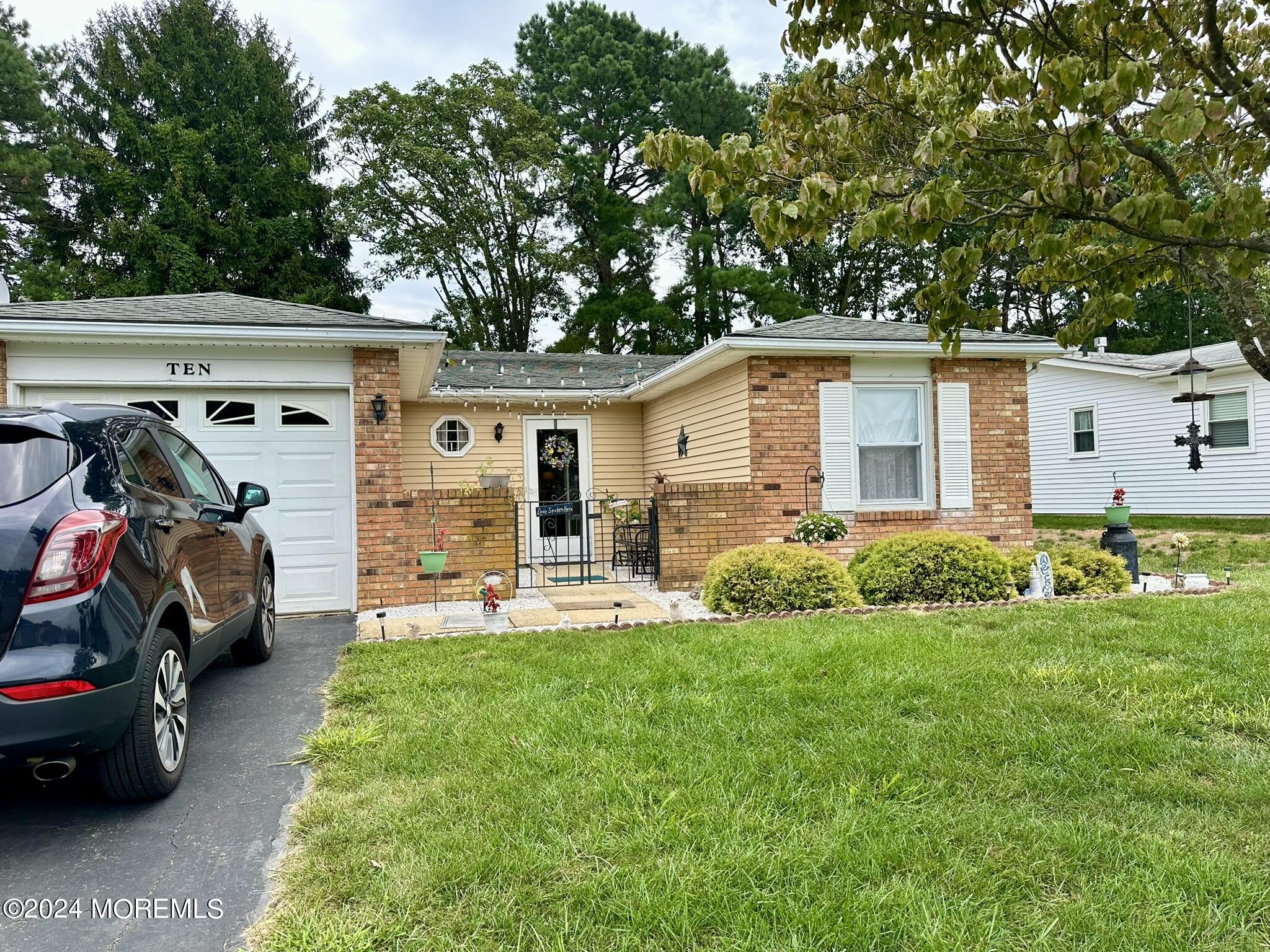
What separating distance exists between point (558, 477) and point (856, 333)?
17.1ft

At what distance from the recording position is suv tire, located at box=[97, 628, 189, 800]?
2.94m

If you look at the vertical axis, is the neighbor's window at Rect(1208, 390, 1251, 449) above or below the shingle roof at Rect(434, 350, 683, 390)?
below

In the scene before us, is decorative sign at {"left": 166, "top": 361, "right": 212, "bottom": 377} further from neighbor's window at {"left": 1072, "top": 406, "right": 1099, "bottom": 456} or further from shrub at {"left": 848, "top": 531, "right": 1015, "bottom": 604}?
neighbor's window at {"left": 1072, "top": 406, "right": 1099, "bottom": 456}

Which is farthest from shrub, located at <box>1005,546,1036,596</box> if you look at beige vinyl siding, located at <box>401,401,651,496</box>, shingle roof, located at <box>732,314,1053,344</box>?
beige vinyl siding, located at <box>401,401,651,496</box>

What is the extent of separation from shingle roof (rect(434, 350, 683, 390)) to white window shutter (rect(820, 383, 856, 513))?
274cm

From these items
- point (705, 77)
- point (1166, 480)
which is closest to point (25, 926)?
point (1166, 480)

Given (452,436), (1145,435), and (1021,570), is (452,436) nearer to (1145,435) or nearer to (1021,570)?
(1021,570)

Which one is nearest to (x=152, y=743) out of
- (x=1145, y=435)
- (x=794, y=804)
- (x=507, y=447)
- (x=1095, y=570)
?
(x=794, y=804)

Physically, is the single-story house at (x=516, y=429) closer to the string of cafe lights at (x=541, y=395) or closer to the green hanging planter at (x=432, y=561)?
the string of cafe lights at (x=541, y=395)

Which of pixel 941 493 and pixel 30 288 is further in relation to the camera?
pixel 30 288

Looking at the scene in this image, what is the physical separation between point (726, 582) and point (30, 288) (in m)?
21.6

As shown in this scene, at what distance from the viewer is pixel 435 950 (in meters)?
2.08

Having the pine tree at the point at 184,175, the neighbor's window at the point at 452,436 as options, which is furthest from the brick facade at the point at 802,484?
the pine tree at the point at 184,175

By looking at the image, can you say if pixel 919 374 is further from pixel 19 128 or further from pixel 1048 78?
pixel 19 128
